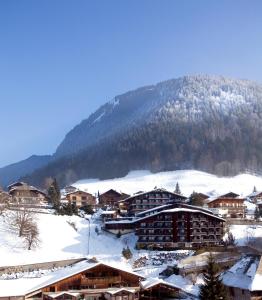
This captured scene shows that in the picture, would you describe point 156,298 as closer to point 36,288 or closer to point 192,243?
point 36,288

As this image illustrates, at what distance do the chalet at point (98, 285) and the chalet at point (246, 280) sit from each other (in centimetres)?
491

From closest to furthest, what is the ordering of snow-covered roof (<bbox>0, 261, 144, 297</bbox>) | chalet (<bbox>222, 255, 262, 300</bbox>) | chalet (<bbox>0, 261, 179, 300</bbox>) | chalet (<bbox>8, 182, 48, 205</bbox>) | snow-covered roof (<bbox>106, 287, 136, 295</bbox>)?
chalet (<bbox>222, 255, 262, 300</bbox>) → snow-covered roof (<bbox>0, 261, 144, 297</bbox>) → chalet (<bbox>0, 261, 179, 300</bbox>) → snow-covered roof (<bbox>106, 287, 136, 295</bbox>) → chalet (<bbox>8, 182, 48, 205</bbox>)

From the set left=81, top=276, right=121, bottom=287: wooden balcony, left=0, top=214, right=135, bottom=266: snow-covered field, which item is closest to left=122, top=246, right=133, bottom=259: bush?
left=0, top=214, right=135, bottom=266: snow-covered field

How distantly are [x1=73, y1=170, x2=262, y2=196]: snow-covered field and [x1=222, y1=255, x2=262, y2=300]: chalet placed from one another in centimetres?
8624

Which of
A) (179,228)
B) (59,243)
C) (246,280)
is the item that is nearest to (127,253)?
(59,243)

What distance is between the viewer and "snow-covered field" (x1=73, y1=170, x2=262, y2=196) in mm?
142875

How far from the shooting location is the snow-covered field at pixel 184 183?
143 meters

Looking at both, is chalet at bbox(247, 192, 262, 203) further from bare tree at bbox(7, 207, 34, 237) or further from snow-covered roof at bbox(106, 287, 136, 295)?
snow-covered roof at bbox(106, 287, 136, 295)

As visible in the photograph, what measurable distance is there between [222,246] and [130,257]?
1381 cm

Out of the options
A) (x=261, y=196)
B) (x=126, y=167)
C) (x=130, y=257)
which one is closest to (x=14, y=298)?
(x=130, y=257)

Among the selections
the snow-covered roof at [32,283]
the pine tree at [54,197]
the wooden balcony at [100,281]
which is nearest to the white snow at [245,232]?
the pine tree at [54,197]

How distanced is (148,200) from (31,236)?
3302 cm

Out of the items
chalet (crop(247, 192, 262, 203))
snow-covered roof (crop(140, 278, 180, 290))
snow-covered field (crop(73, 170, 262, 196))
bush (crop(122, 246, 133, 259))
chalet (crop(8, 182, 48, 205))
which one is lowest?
snow-covered roof (crop(140, 278, 180, 290))

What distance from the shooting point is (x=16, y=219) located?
71.8 metres
